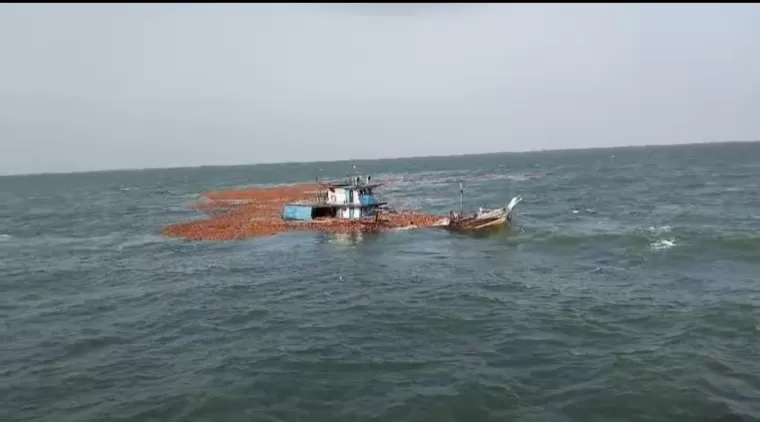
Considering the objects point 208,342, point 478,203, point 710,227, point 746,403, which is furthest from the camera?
point 478,203

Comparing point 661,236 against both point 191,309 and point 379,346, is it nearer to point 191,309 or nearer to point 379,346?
point 379,346

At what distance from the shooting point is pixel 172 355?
2050cm

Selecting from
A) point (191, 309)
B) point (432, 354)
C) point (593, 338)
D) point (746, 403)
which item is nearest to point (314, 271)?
point (191, 309)

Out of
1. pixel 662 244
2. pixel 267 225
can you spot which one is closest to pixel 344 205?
pixel 267 225

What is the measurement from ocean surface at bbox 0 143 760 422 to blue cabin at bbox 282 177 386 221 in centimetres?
541

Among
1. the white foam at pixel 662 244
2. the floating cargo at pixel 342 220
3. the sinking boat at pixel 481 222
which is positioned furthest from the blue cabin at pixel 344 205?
the white foam at pixel 662 244

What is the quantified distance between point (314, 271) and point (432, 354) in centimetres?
1457

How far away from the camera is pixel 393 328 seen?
2259 centimetres

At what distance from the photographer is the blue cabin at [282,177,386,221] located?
159 feet

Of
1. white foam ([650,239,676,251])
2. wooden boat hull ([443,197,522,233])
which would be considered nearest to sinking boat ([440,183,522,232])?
wooden boat hull ([443,197,522,233])

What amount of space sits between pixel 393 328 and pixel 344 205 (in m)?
26.5

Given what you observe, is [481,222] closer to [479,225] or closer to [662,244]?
[479,225]

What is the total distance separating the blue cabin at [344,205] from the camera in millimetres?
48406

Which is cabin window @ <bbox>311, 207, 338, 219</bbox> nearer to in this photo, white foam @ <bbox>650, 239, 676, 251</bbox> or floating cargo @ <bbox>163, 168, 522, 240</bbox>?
floating cargo @ <bbox>163, 168, 522, 240</bbox>
